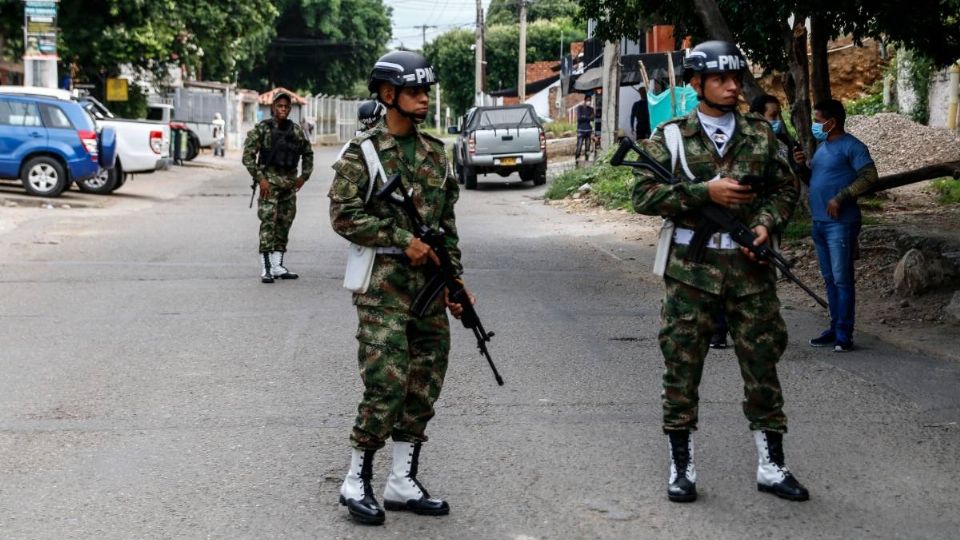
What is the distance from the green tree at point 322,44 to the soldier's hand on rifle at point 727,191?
6331cm

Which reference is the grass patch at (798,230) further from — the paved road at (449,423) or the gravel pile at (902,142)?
the gravel pile at (902,142)

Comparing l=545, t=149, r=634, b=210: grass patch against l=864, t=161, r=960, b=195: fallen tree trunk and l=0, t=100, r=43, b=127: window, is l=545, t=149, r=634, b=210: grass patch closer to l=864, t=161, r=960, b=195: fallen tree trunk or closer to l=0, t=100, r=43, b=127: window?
l=864, t=161, r=960, b=195: fallen tree trunk

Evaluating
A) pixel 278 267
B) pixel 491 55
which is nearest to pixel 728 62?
pixel 278 267

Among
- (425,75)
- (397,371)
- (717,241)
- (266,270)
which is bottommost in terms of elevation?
(266,270)

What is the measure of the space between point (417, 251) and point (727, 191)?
1.23 m

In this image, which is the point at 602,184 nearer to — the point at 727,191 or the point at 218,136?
the point at 727,191

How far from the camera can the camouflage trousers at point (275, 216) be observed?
468 inches

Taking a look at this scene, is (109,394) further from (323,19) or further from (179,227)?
(323,19)

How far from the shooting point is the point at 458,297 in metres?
4.88

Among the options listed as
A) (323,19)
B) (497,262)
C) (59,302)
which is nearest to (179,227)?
(497,262)

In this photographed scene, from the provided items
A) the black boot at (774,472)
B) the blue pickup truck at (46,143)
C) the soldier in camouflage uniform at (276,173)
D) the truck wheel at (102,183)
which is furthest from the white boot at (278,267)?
the truck wheel at (102,183)

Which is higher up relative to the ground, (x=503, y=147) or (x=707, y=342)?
(x=503, y=147)

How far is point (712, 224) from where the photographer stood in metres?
5.00

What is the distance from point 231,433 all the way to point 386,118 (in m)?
2.14
